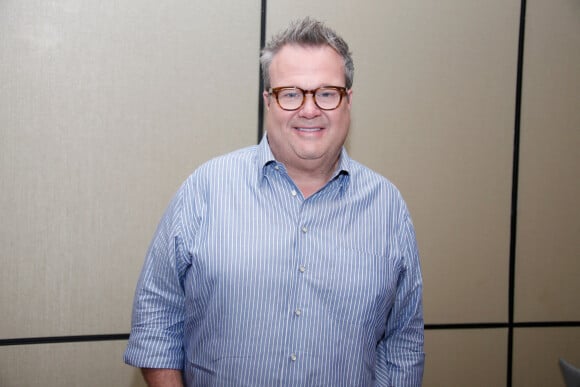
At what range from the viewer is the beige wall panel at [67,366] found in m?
1.87

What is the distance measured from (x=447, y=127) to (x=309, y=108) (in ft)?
3.69

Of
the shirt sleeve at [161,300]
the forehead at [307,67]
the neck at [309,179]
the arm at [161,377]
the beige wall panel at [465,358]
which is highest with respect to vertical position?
the forehead at [307,67]

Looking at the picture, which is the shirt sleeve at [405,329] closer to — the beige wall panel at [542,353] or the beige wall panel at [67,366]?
the beige wall panel at [67,366]

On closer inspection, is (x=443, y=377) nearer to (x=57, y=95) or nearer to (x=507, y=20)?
(x=507, y=20)

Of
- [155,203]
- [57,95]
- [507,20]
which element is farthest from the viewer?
[507,20]

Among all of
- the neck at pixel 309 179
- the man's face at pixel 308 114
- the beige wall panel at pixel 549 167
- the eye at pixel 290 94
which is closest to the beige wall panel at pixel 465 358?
the beige wall panel at pixel 549 167

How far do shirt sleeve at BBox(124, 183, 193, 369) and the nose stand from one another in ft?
1.23

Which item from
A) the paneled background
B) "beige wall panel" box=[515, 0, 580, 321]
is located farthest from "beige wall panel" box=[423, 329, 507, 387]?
"beige wall panel" box=[515, 0, 580, 321]

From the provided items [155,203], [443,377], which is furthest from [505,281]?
[155,203]

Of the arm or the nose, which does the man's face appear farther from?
the arm

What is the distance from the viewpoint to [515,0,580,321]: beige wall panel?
2320 mm

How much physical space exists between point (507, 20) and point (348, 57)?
122 centimetres

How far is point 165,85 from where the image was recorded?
1.96 metres

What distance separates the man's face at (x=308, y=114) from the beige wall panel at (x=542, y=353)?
1.55 m
